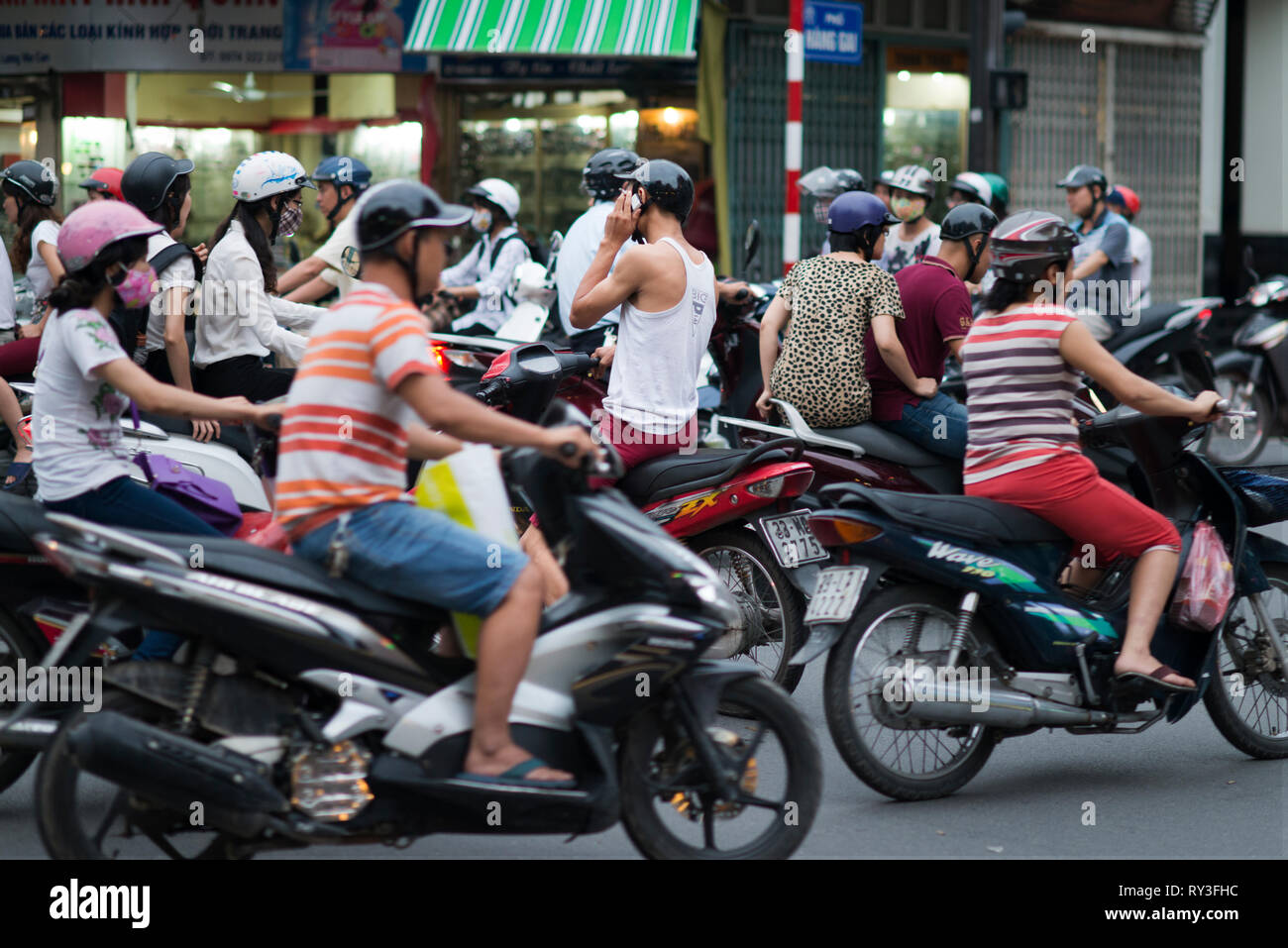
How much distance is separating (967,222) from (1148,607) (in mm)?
2275

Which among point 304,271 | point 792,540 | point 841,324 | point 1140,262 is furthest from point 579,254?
point 1140,262

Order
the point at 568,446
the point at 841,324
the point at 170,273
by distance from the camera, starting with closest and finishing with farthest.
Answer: the point at 568,446 < the point at 170,273 < the point at 841,324

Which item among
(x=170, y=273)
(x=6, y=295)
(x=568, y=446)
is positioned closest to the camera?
(x=568, y=446)

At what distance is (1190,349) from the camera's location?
10680 mm

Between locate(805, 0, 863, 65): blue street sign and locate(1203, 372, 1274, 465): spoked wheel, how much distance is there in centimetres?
364

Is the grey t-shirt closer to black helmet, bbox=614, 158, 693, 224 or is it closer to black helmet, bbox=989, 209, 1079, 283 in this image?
black helmet, bbox=614, 158, 693, 224

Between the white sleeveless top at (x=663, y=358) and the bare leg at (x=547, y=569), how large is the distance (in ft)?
2.00

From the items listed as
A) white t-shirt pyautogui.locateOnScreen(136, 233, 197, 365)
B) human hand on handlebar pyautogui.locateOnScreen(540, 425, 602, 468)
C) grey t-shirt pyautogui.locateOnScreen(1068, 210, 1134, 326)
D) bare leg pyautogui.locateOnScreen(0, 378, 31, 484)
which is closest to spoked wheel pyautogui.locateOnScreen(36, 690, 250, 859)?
human hand on handlebar pyautogui.locateOnScreen(540, 425, 602, 468)

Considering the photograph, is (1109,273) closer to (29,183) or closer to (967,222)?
(967,222)

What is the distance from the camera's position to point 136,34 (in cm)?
1378

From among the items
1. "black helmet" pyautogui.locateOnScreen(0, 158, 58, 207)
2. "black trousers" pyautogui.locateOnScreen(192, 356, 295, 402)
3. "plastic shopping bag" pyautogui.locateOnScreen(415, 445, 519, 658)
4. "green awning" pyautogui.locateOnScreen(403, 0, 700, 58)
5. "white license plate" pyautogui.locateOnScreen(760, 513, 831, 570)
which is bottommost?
"white license plate" pyautogui.locateOnScreen(760, 513, 831, 570)

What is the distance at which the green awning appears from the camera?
43.6 feet

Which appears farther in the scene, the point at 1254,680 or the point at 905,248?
the point at 905,248
